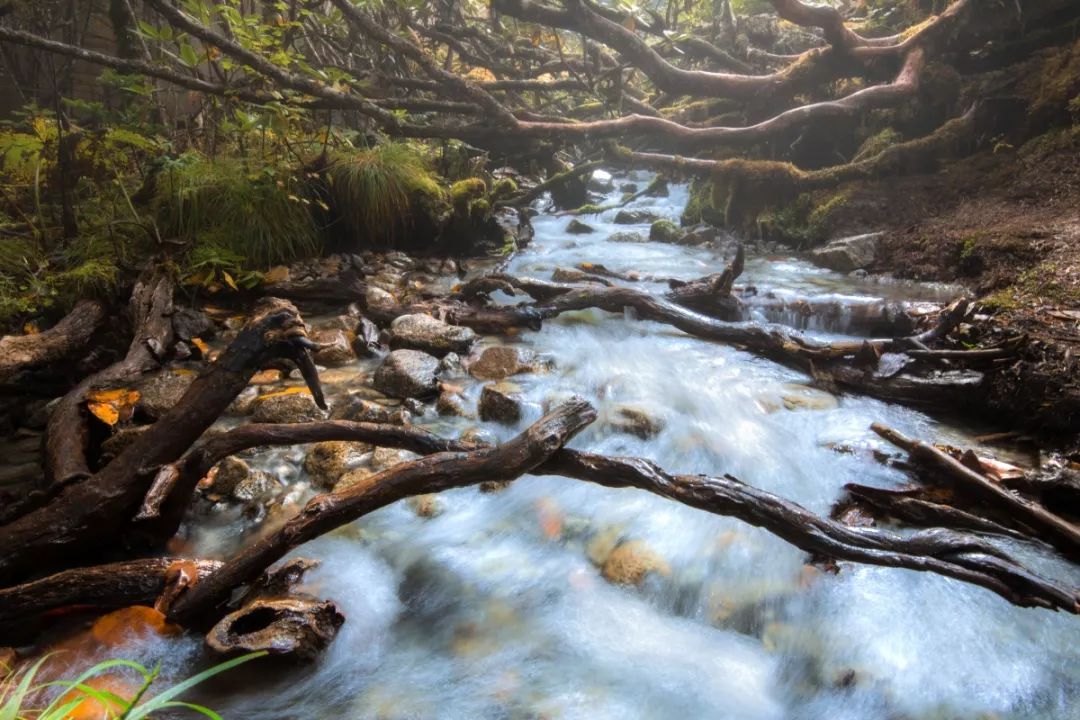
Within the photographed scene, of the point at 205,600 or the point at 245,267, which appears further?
the point at 245,267

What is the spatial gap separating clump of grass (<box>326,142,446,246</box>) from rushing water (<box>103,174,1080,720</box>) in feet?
13.5

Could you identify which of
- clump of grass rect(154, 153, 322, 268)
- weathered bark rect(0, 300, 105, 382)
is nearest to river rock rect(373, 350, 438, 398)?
weathered bark rect(0, 300, 105, 382)

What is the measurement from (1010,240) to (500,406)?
4.82 m

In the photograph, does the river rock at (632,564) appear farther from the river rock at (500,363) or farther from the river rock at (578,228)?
the river rock at (578,228)

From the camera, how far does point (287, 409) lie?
368 cm

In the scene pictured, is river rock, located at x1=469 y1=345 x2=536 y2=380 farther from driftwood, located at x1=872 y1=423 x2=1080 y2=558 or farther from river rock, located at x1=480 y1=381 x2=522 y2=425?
driftwood, located at x1=872 y1=423 x2=1080 y2=558

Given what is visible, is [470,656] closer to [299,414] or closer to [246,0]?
[299,414]

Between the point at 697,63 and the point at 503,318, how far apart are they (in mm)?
9105

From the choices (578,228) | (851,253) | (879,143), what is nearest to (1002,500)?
(851,253)

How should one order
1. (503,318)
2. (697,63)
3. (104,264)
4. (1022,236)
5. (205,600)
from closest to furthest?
(205,600) → (104,264) → (1022,236) → (503,318) → (697,63)

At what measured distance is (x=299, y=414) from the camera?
145 inches

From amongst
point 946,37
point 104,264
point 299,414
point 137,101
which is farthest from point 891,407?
point 137,101

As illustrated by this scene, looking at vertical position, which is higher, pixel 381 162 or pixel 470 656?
pixel 381 162

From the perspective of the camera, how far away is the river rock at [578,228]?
31.5 ft
